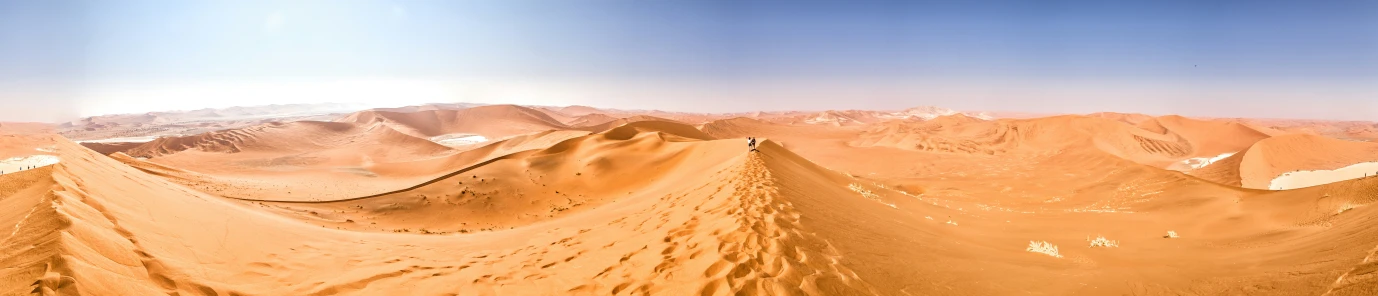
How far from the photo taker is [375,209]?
14000 millimetres

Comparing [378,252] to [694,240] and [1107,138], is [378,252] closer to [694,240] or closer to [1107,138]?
[694,240]

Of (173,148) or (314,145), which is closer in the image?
(173,148)

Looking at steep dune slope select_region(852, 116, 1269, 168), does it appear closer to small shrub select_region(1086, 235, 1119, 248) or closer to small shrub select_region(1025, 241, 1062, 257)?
small shrub select_region(1086, 235, 1119, 248)

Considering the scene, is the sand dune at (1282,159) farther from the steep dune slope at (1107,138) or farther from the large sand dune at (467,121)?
the large sand dune at (467,121)

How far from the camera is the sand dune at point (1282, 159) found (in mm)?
23422

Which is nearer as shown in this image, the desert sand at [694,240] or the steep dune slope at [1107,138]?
the desert sand at [694,240]

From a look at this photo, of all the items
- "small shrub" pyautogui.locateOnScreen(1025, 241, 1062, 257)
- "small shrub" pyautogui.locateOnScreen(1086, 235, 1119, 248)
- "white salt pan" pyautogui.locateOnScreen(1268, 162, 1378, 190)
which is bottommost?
"white salt pan" pyautogui.locateOnScreen(1268, 162, 1378, 190)

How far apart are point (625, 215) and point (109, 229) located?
5.93 m

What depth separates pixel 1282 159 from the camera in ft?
86.8

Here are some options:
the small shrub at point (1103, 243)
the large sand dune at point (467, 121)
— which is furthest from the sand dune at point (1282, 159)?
the large sand dune at point (467, 121)

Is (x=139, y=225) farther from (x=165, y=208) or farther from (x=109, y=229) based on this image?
(x=165, y=208)

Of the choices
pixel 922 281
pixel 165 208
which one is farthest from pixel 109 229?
pixel 922 281

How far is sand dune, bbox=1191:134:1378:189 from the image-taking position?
2342cm

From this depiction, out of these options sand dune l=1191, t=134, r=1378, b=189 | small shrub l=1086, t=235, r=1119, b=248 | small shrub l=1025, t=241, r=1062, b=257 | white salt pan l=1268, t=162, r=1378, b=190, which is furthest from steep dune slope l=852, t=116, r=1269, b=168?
small shrub l=1025, t=241, r=1062, b=257
